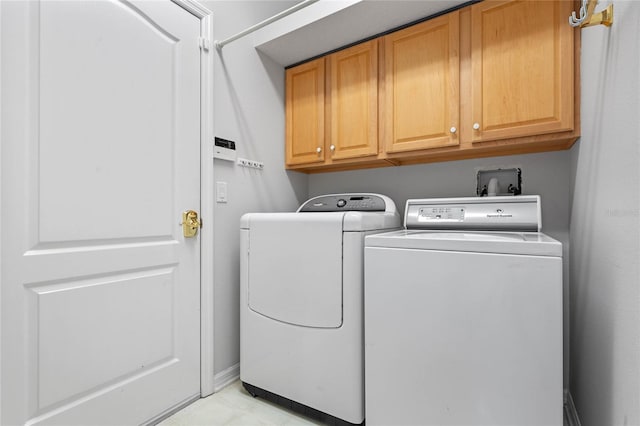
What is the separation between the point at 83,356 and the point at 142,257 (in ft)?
1.45

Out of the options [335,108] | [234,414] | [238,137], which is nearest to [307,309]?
[234,414]

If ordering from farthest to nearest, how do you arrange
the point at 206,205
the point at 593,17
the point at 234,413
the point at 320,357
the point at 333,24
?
1. the point at 333,24
2. the point at 206,205
3. the point at 234,413
4. the point at 320,357
5. the point at 593,17

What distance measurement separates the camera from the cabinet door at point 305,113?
213 cm

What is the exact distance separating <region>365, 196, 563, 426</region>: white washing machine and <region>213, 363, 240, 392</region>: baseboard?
92cm

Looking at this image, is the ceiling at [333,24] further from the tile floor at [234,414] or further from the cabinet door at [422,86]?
the tile floor at [234,414]

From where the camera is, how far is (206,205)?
5.59ft

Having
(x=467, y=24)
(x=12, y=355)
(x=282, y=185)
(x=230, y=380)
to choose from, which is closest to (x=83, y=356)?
(x=12, y=355)

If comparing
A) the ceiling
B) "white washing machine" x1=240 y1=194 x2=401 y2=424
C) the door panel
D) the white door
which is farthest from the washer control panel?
the ceiling

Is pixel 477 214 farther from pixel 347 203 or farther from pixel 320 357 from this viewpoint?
pixel 320 357

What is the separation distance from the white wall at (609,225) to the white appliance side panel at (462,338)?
151 millimetres

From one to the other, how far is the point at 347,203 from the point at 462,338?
1.06 metres

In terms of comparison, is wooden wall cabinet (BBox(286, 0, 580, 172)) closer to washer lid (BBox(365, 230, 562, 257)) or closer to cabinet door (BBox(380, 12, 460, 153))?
cabinet door (BBox(380, 12, 460, 153))

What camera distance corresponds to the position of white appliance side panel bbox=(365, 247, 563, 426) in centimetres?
103

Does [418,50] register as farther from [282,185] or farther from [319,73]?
[282,185]
